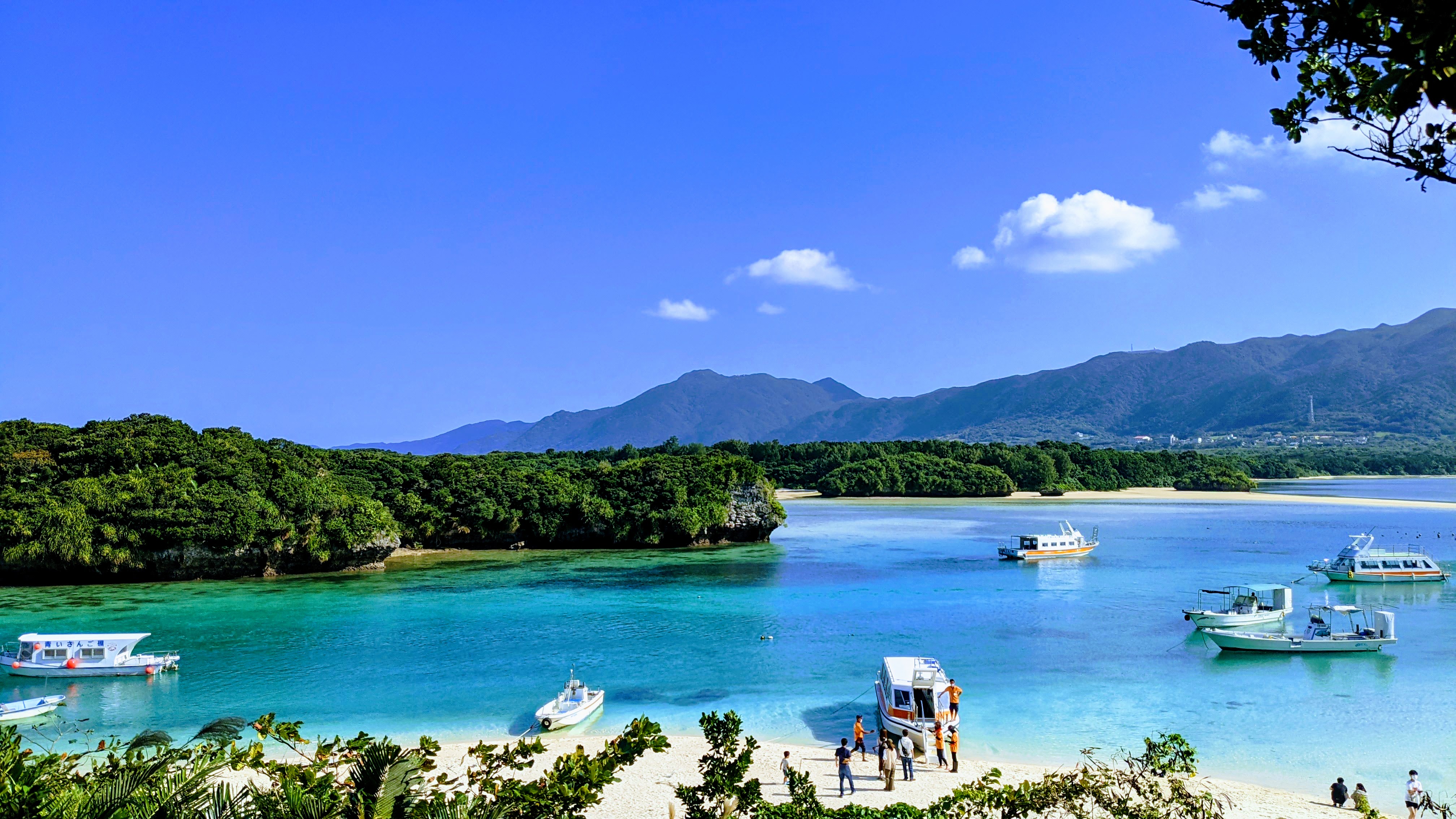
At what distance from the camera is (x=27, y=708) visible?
20.6 m

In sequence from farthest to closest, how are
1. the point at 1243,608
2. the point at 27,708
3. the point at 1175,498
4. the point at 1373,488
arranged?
1. the point at 1373,488
2. the point at 1175,498
3. the point at 1243,608
4. the point at 27,708

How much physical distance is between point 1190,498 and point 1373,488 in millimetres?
38517

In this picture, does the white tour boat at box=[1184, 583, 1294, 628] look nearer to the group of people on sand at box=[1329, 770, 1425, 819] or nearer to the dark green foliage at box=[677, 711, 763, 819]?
the group of people on sand at box=[1329, 770, 1425, 819]

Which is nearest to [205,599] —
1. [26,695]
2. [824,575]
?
[26,695]

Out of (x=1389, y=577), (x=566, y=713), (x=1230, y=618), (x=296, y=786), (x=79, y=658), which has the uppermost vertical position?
(x=296, y=786)

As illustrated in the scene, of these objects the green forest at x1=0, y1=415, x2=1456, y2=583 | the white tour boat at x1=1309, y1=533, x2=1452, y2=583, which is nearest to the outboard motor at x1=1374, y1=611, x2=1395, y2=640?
the white tour boat at x1=1309, y1=533, x2=1452, y2=583

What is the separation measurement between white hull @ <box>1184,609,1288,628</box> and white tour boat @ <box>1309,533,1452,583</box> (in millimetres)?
14972

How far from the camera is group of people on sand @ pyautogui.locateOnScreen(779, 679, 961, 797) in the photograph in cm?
1552

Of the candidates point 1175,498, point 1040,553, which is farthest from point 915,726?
point 1175,498

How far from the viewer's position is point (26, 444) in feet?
156

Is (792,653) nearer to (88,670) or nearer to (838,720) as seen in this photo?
(838,720)

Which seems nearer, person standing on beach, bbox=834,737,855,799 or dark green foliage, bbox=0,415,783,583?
person standing on beach, bbox=834,737,855,799

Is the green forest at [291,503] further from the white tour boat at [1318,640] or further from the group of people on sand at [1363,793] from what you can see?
the group of people on sand at [1363,793]

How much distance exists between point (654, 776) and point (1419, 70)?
54.0ft
